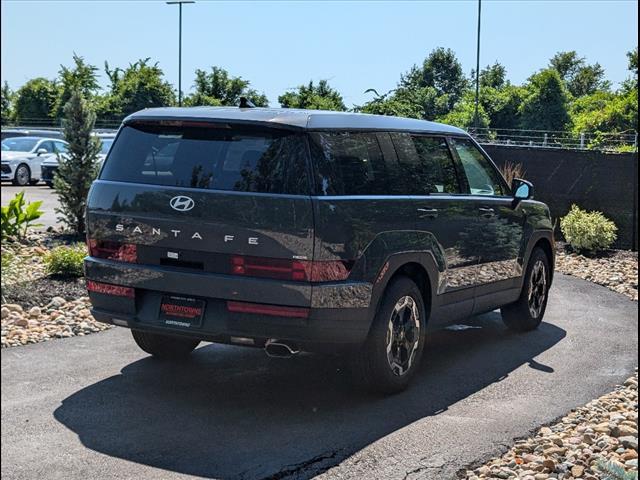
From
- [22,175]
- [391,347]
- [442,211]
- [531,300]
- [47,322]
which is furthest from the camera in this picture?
[22,175]

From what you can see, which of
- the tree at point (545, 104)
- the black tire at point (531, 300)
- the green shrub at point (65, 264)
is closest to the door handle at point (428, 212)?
the black tire at point (531, 300)

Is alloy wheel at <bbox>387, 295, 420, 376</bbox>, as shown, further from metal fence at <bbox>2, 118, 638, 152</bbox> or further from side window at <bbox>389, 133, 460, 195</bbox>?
metal fence at <bbox>2, 118, 638, 152</bbox>

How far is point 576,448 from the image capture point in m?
5.43

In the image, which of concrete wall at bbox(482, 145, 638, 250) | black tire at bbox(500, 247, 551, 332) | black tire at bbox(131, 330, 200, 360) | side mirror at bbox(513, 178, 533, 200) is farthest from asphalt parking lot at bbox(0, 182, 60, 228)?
side mirror at bbox(513, 178, 533, 200)

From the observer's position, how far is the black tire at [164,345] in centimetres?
710

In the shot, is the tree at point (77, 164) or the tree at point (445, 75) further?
the tree at point (445, 75)

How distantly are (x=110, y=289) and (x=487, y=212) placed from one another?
321 centimetres

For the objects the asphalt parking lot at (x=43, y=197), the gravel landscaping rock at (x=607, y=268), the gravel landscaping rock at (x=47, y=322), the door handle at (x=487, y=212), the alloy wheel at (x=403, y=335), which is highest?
the door handle at (x=487, y=212)

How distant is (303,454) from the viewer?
5211 mm

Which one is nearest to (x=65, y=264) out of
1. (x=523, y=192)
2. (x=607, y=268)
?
(x=523, y=192)

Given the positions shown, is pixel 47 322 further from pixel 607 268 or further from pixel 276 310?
pixel 607 268

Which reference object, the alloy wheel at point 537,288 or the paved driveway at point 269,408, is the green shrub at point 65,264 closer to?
the paved driveway at point 269,408

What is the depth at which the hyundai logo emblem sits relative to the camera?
5.86 m

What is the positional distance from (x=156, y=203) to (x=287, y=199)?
0.85m
